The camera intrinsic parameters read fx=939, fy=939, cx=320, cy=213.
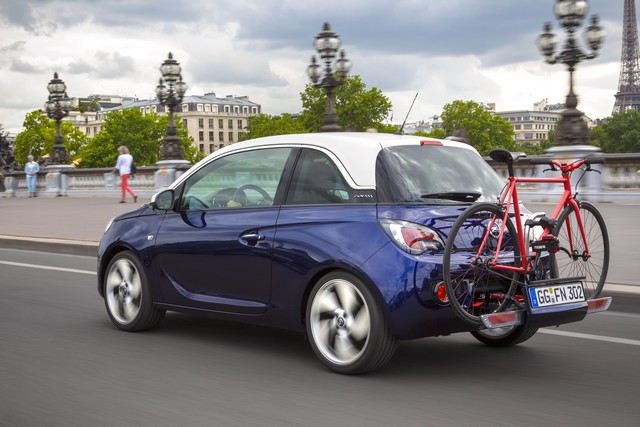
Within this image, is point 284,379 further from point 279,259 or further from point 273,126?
point 273,126

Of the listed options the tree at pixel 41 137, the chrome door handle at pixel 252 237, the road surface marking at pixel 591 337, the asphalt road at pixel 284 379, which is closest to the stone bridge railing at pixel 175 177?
the road surface marking at pixel 591 337

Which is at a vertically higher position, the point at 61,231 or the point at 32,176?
→ the point at 32,176

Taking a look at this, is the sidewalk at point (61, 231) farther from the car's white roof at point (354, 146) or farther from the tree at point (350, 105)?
the tree at point (350, 105)

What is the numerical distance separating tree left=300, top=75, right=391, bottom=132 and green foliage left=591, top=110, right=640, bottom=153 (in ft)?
119

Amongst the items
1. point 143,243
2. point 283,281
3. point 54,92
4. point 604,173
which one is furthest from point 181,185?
point 54,92

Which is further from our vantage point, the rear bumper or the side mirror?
the side mirror

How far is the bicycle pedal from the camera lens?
5.30m

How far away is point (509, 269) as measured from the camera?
5180 millimetres

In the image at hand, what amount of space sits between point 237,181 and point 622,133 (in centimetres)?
12203

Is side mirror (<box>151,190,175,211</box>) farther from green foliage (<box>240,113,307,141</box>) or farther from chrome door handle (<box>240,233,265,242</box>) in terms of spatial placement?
green foliage (<box>240,113,307,141</box>)

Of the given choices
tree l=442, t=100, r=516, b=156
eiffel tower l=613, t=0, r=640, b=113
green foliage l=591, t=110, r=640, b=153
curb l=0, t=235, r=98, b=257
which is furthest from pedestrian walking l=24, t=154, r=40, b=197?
eiffel tower l=613, t=0, r=640, b=113

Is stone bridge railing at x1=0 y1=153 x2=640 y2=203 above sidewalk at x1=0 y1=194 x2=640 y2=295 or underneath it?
above

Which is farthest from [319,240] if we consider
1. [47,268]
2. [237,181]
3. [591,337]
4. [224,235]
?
[47,268]

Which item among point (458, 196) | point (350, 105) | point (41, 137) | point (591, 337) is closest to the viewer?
point (458, 196)
